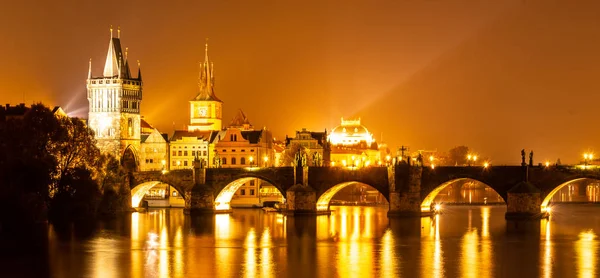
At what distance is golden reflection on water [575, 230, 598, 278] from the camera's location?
68375mm

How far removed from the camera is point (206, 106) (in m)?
164

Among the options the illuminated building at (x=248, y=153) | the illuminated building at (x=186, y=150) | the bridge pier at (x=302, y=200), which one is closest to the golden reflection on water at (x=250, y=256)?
the bridge pier at (x=302, y=200)

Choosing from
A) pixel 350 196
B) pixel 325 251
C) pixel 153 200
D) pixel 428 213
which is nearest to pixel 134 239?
pixel 325 251

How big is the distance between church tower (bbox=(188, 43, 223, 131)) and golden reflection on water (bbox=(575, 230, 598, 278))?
3120 inches

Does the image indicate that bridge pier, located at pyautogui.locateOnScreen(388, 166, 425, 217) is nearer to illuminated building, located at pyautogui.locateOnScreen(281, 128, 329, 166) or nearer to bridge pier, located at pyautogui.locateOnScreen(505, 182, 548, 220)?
bridge pier, located at pyautogui.locateOnScreen(505, 182, 548, 220)

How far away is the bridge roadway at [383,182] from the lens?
100 m

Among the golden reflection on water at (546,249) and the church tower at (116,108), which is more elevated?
the church tower at (116,108)

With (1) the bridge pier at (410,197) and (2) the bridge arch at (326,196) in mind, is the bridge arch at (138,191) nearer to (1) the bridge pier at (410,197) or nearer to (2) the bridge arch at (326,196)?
(2) the bridge arch at (326,196)

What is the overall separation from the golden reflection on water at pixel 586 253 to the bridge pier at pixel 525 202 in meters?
7.67

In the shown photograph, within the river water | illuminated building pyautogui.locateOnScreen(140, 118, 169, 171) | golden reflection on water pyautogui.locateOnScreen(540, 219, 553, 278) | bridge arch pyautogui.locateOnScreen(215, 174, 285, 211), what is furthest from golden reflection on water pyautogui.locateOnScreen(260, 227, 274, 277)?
illuminated building pyautogui.locateOnScreen(140, 118, 169, 171)

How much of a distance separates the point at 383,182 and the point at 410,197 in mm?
3529

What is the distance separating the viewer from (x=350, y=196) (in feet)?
550

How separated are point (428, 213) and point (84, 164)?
102ft

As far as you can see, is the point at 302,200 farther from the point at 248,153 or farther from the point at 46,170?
the point at 248,153
